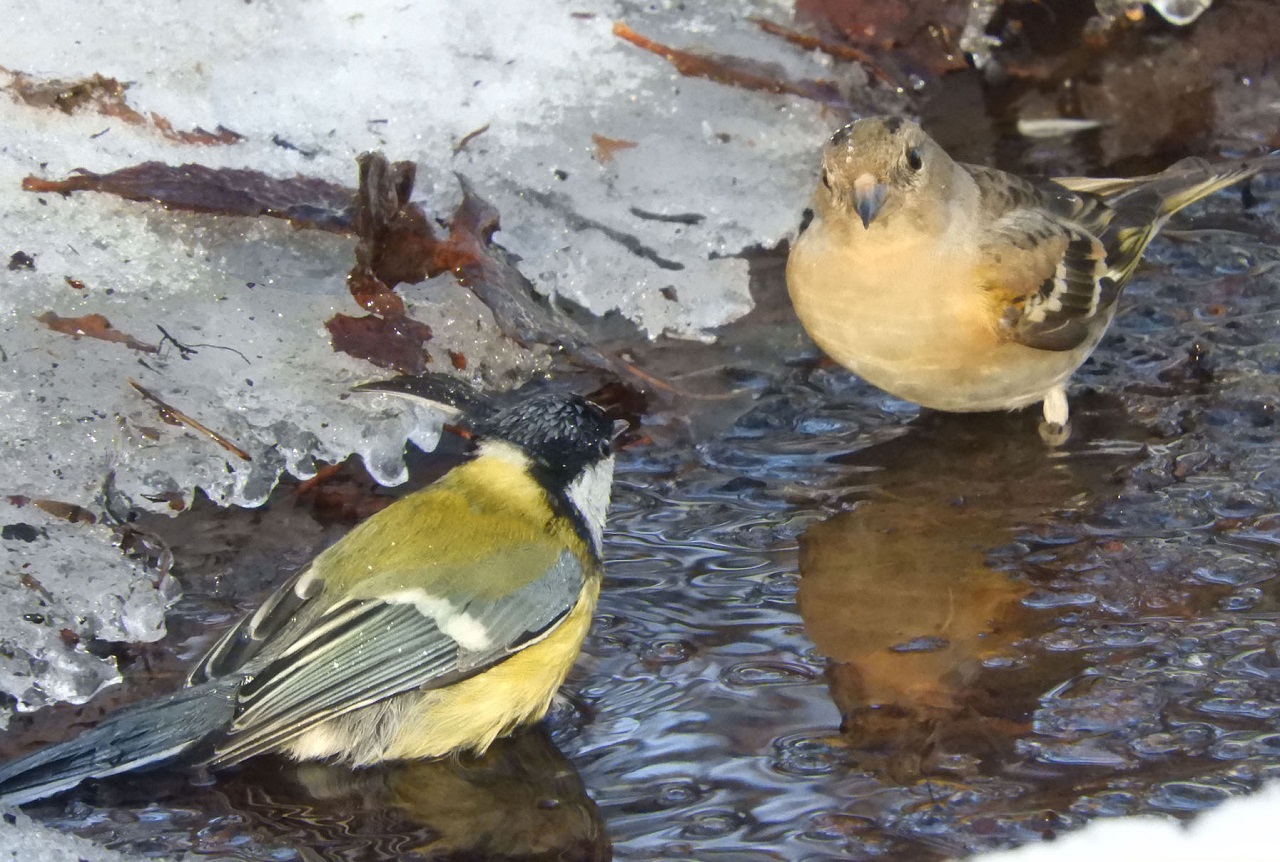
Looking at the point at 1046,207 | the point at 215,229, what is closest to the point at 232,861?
the point at 215,229

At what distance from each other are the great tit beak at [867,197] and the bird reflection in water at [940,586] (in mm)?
710

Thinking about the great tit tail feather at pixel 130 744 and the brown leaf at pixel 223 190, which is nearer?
the great tit tail feather at pixel 130 744

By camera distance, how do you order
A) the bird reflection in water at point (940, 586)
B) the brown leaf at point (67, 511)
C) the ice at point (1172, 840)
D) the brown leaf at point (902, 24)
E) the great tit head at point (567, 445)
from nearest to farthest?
the ice at point (1172, 840) → the bird reflection in water at point (940, 586) → the great tit head at point (567, 445) → the brown leaf at point (67, 511) → the brown leaf at point (902, 24)

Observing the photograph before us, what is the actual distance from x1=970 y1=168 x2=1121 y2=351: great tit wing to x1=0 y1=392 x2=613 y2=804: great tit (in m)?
1.60

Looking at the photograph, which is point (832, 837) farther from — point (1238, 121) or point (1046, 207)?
point (1238, 121)

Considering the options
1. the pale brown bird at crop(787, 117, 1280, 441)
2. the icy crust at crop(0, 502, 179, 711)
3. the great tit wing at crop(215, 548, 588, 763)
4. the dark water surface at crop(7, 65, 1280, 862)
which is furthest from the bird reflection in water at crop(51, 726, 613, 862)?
the pale brown bird at crop(787, 117, 1280, 441)

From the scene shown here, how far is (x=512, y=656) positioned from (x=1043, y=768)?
3.93 ft

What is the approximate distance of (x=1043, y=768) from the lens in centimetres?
338

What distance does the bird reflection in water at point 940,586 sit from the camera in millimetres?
3574

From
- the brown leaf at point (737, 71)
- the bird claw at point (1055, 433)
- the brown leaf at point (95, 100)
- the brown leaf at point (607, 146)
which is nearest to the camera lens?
the bird claw at point (1055, 433)

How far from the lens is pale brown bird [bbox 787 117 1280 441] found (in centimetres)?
482

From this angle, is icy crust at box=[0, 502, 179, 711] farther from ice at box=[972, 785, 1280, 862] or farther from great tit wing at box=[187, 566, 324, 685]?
ice at box=[972, 785, 1280, 862]

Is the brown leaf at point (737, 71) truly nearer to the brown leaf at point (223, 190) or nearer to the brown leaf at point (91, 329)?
the brown leaf at point (223, 190)

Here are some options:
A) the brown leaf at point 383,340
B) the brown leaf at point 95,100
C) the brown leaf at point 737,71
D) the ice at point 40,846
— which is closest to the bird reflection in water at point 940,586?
the brown leaf at point 383,340
